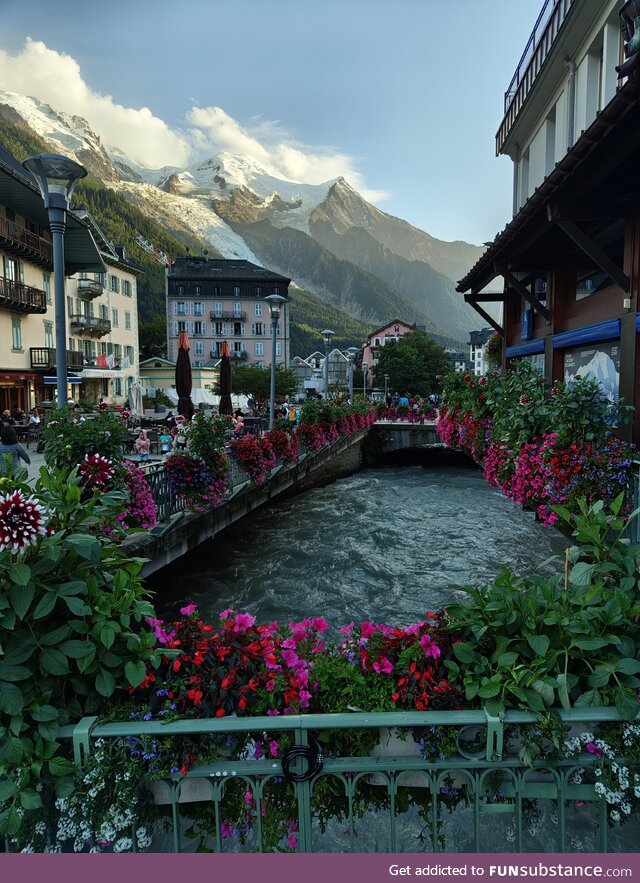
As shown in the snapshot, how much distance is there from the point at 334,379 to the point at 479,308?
99.2 meters

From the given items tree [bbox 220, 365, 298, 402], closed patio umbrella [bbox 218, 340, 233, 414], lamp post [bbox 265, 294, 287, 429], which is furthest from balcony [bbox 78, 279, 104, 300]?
lamp post [bbox 265, 294, 287, 429]

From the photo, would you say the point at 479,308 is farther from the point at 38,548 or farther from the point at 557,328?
the point at 38,548

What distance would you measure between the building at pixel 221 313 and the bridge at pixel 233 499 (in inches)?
2106

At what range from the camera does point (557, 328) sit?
1149 cm

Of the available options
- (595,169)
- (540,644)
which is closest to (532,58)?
(595,169)

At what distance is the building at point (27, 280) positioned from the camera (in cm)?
2708

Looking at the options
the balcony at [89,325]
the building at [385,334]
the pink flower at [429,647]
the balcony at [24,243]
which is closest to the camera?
the pink flower at [429,647]

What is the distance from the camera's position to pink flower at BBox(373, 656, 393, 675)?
258 cm

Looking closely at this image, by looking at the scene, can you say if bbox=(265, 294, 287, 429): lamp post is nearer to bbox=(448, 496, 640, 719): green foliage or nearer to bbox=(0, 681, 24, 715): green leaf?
bbox=(448, 496, 640, 719): green foliage

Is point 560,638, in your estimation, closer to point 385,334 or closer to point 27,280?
point 27,280

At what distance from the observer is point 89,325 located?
38.6m

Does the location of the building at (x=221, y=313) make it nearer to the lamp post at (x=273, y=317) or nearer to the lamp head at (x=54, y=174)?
the lamp post at (x=273, y=317)

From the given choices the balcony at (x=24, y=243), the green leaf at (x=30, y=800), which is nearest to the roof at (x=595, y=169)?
the green leaf at (x=30, y=800)
